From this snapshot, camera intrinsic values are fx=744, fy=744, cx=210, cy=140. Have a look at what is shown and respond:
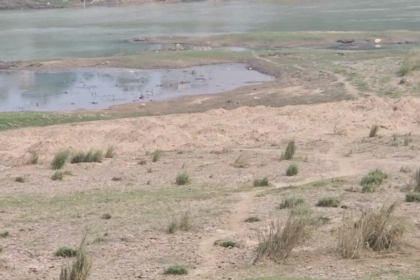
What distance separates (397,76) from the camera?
32.0 m

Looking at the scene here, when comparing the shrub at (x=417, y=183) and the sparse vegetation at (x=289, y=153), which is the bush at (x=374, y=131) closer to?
the sparse vegetation at (x=289, y=153)

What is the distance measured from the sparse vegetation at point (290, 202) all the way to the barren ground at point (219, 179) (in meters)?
0.21

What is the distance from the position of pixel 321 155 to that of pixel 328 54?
75.9 ft

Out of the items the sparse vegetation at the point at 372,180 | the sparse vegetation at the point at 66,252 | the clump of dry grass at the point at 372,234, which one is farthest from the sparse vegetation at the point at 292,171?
the sparse vegetation at the point at 66,252

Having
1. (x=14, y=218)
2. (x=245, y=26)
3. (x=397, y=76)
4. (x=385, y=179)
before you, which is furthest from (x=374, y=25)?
(x=14, y=218)

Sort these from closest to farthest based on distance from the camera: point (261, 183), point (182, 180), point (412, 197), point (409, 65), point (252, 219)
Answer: point (252, 219)
point (412, 197)
point (261, 183)
point (182, 180)
point (409, 65)

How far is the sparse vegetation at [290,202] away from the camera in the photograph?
13503mm

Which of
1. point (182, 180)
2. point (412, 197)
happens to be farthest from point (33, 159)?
point (412, 197)

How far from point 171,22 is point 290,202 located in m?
58.3

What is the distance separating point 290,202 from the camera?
13.6 meters

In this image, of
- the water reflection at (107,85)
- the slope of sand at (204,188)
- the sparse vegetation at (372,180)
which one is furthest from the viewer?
the water reflection at (107,85)

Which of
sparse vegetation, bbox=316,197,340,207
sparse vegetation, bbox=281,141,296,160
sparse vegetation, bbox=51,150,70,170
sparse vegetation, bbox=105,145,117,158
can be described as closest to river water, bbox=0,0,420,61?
sparse vegetation, bbox=105,145,117,158

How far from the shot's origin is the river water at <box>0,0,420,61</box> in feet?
178

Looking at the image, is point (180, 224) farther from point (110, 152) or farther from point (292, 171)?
point (110, 152)
